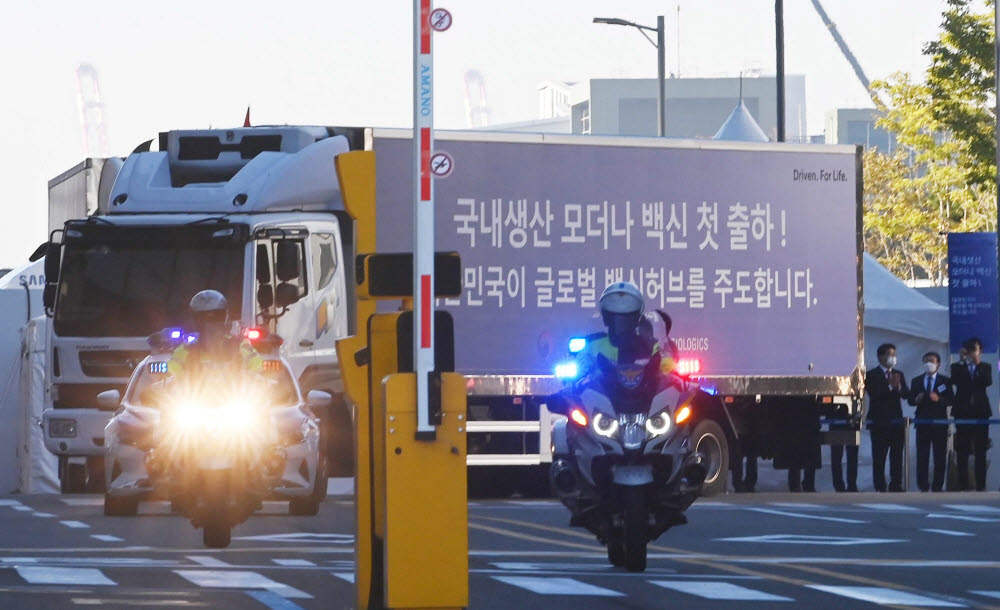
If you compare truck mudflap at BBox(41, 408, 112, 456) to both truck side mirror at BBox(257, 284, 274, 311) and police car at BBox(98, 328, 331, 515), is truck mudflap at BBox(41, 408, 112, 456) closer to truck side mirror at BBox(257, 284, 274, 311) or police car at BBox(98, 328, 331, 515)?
police car at BBox(98, 328, 331, 515)

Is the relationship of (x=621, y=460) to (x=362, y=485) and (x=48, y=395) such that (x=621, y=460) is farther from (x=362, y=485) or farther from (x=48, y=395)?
(x=48, y=395)

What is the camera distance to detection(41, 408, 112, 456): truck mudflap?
22875mm

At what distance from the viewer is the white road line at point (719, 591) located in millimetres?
12898

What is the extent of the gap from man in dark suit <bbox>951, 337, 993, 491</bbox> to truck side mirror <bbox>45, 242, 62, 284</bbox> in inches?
455

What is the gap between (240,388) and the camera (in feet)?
51.7

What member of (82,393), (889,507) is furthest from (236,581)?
(889,507)

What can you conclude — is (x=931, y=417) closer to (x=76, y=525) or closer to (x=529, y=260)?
(x=529, y=260)

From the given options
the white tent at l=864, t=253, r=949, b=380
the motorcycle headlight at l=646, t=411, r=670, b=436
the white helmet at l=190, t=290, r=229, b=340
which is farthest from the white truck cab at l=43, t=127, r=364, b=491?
the white tent at l=864, t=253, r=949, b=380

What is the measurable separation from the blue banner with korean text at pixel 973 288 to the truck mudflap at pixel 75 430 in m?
12.2

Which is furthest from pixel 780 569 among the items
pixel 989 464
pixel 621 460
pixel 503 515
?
pixel 989 464

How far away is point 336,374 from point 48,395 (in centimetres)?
322

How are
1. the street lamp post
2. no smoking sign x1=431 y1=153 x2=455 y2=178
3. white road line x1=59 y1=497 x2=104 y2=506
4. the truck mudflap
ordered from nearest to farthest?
no smoking sign x1=431 y1=153 x2=455 y2=178 < the truck mudflap < white road line x1=59 y1=497 x2=104 y2=506 < the street lamp post

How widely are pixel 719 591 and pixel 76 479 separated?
54.7 feet

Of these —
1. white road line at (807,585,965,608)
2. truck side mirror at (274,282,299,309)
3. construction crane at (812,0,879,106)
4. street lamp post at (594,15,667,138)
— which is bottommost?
white road line at (807,585,965,608)
